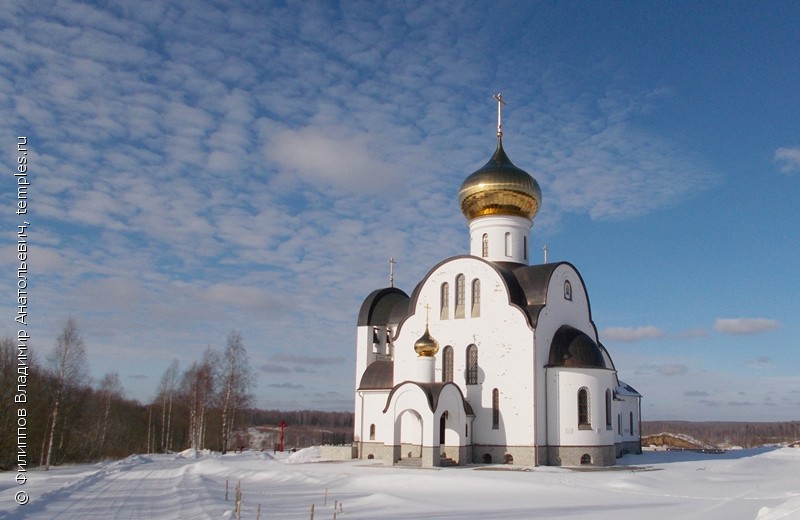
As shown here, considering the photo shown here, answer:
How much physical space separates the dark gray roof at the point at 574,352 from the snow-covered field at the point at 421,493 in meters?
3.44

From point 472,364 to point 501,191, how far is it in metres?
6.87

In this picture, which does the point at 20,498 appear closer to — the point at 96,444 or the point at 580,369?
the point at 580,369

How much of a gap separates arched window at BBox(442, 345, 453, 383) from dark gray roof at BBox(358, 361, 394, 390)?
107 inches

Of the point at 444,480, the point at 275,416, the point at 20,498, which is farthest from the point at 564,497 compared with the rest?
the point at 275,416

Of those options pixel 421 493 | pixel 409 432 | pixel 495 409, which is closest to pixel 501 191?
pixel 495 409

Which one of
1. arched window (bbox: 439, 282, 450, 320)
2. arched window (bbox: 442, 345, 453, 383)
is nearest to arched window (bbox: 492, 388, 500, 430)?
arched window (bbox: 442, 345, 453, 383)

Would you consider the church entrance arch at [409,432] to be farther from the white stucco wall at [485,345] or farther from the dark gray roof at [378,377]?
the dark gray roof at [378,377]

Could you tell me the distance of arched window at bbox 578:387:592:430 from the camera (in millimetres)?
22500

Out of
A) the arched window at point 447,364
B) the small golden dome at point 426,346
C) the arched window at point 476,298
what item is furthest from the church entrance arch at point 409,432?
the arched window at point 476,298

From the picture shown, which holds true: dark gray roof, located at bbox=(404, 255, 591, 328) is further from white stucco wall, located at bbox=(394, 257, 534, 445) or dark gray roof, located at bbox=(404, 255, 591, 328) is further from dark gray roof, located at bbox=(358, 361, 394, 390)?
dark gray roof, located at bbox=(358, 361, 394, 390)

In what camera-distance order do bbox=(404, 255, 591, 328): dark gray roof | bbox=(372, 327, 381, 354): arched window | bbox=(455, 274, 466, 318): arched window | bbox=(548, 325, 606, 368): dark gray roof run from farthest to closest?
bbox=(372, 327, 381, 354): arched window, bbox=(455, 274, 466, 318): arched window, bbox=(404, 255, 591, 328): dark gray roof, bbox=(548, 325, 606, 368): dark gray roof

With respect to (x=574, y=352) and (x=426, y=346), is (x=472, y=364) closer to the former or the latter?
(x=426, y=346)

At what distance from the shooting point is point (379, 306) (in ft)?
100

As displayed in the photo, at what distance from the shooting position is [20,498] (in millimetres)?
13148
